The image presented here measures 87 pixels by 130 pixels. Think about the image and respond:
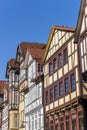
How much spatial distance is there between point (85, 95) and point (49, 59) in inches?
405

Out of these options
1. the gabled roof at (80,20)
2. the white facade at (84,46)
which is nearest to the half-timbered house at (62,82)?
the gabled roof at (80,20)

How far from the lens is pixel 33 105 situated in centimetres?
4334

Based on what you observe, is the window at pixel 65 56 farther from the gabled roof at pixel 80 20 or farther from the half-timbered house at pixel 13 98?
the half-timbered house at pixel 13 98

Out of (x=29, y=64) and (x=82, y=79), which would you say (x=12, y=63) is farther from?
(x=82, y=79)

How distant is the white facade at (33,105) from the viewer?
40.5 m

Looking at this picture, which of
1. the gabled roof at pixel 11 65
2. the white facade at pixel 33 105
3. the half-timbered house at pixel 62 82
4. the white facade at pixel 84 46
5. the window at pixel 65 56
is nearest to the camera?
the white facade at pixel 84 46

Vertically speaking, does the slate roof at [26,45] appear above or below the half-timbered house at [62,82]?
above

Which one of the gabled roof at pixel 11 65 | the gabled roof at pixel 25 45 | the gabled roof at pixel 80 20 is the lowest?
the gabled roof at pixel 80 20

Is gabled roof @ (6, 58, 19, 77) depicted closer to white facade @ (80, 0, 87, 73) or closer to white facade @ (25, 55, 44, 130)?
white facade @ (25, 55, 44, 130)

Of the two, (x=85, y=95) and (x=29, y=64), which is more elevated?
(x=29, y=64)

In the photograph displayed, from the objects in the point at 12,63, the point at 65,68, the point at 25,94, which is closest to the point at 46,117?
the point at 65,68

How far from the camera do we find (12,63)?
58938 millimetres

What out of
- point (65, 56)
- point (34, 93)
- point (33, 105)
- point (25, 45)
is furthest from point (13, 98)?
point (65, 56)

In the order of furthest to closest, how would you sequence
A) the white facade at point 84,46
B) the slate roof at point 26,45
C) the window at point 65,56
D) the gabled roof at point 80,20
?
1. the slate roof at point 26,45
2. the window at point 65,56
3. the gabled roof at point 80,20
4. the white facade at point 84,46
